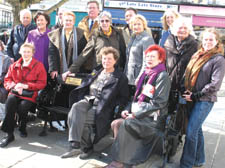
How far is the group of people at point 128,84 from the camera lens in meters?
3.34

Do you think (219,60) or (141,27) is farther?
(141,27)

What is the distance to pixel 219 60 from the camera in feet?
10.8

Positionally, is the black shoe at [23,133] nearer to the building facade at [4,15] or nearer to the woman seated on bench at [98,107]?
the woman seated on bench at [98,107]

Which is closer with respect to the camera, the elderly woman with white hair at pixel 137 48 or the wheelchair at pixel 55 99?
the elderly woman with white hair at pixel 137 48

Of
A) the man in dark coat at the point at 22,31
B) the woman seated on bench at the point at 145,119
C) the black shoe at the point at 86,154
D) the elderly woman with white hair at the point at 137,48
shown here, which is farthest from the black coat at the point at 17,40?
the woman seated on bench at the point at 145,119

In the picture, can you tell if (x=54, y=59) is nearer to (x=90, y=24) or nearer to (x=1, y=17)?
(x=90, y=24)

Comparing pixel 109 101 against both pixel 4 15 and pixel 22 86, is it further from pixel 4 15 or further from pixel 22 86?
pixel 4 15

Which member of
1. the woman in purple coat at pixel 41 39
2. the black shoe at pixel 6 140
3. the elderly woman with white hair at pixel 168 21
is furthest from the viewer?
the woman in purple coat at pixel 41 39

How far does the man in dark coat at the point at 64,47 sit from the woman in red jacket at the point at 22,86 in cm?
34

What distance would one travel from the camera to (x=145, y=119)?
3.41m

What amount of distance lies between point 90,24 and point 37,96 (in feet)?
5.95

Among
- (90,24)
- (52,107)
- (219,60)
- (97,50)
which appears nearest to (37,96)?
(52,107)

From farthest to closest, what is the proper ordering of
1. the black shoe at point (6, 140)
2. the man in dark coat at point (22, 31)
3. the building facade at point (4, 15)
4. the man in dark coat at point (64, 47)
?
the building facade at point (4, 15), the man in dark coat at point (22, 31), the man in dark coat at point (64, 47), the black shoe at point (6, 140)

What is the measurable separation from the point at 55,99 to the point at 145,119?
1.83m
